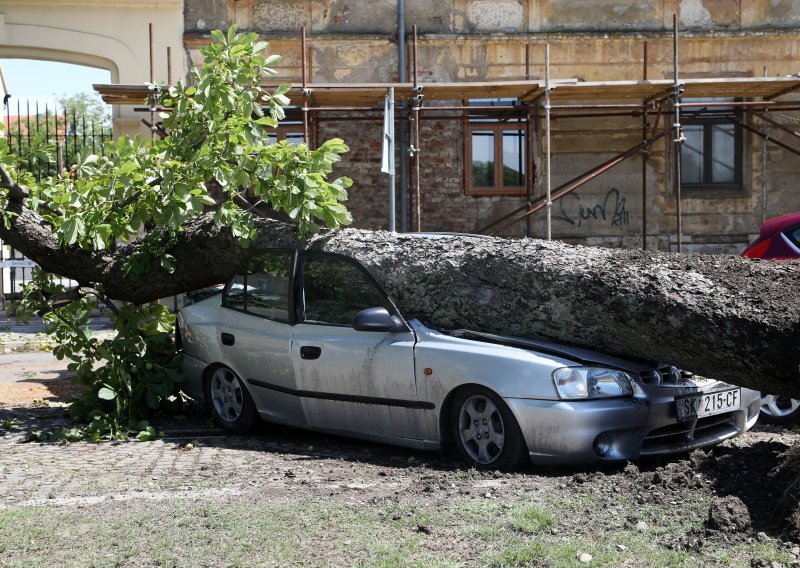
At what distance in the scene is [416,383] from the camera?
22.5 ft

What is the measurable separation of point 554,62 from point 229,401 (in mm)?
12417

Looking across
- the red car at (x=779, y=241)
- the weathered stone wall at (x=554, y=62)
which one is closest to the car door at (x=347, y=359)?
the red car at (x=779, y=241)

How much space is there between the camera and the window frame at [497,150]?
1889cm

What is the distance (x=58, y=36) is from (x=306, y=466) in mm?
14381

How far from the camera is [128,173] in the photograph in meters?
8.20

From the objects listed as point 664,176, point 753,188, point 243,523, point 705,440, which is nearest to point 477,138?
point 664,176

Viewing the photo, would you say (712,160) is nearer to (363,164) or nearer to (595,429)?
(363,164)

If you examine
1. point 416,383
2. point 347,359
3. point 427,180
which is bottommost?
point 416,383

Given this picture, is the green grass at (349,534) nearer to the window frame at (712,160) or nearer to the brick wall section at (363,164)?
the brick wall section at (363,164)

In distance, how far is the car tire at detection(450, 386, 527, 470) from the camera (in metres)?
6.37

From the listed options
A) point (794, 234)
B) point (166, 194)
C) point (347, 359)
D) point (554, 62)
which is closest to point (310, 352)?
point (347, 359)

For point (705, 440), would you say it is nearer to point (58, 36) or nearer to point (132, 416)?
point (132, 416)

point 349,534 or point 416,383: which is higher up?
point 416,383

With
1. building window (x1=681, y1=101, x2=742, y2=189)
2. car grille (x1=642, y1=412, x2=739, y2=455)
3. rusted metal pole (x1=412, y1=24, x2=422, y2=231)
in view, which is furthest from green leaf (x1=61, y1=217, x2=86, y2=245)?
building window (x1=681, y1=101, x2=742, y2=189)
